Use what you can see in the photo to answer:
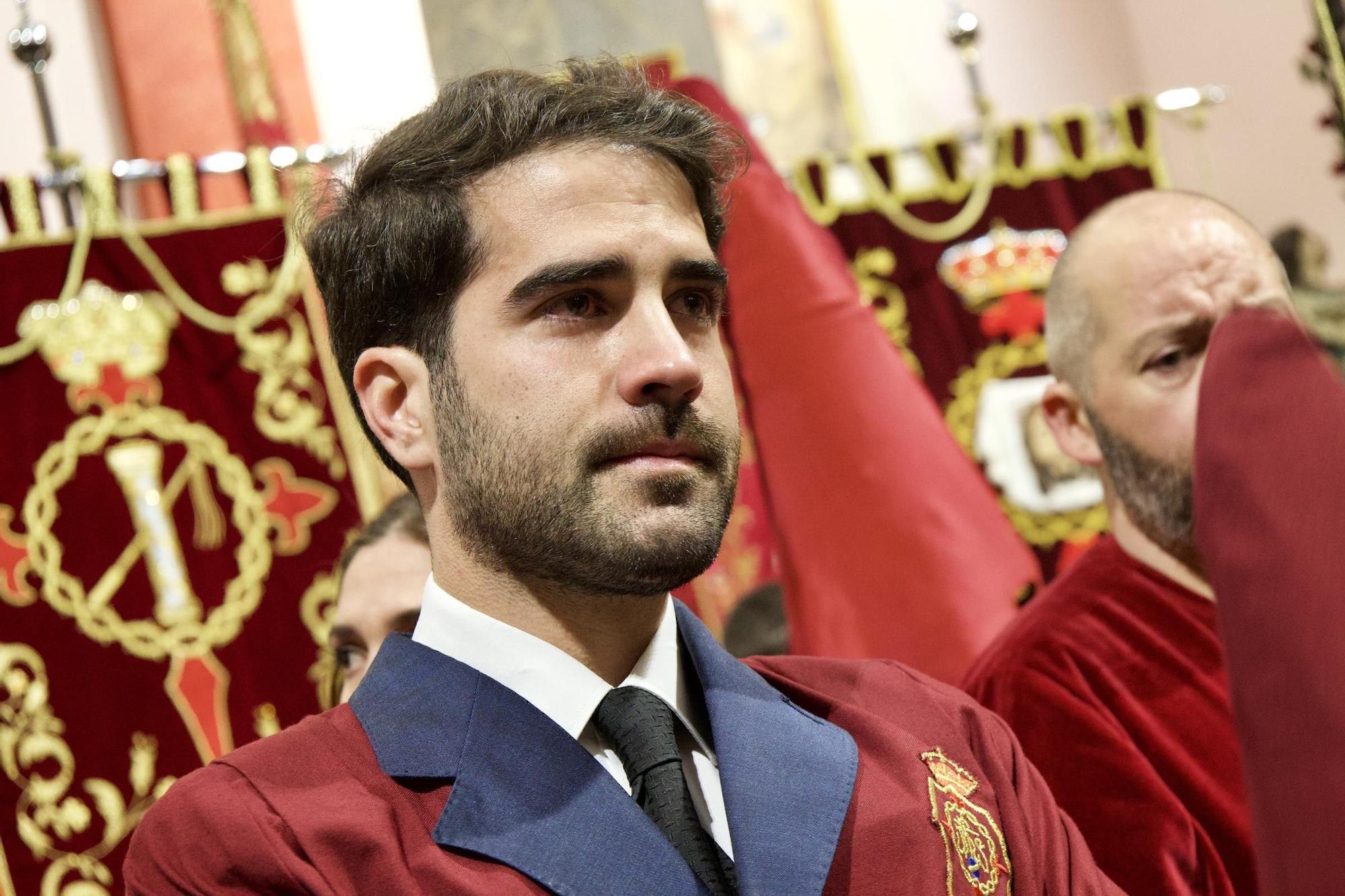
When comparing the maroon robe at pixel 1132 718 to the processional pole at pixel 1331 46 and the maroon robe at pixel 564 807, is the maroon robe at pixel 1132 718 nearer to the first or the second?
the maroon robe at pixel 564 807

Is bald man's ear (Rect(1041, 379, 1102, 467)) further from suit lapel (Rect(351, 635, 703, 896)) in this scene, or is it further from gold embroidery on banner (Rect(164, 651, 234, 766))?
gold embroidery on banner (Rect(164, 651, 234, 766))

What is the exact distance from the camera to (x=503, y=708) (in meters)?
1.06

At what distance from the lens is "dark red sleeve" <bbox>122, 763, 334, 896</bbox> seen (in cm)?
94

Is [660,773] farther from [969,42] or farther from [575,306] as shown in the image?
[969,42]

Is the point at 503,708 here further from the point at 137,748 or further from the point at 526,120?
the point at 137,748

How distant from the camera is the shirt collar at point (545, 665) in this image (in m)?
1.08

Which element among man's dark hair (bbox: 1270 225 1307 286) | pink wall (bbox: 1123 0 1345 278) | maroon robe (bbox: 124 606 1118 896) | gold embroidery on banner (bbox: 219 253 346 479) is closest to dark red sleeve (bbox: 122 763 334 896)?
maroon robe (bbox: 124 606 1118 896)

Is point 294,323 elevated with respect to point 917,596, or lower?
elevated

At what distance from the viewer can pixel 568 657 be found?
1.10m

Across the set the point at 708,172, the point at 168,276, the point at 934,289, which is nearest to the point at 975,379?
the point at 934,289

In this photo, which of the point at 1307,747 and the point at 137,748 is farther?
the point at 137,748

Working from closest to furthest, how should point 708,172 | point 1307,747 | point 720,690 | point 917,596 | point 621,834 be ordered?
point 1307,747 < point 621,834 < point 720,690 < point 708,172 < point 917,596

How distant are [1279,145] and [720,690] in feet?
10.7

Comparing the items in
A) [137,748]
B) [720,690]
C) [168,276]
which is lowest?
[137,748]
